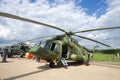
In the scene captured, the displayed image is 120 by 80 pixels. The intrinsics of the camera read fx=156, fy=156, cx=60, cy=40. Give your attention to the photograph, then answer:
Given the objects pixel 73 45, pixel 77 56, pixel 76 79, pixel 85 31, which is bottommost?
pixel 76 79

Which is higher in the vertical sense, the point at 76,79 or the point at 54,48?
the point at 54,48

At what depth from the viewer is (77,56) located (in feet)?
49.5

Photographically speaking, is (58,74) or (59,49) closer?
(58,74)

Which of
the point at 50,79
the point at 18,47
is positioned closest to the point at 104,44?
the point at 50,79

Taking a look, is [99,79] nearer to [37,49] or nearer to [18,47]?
[37,49]

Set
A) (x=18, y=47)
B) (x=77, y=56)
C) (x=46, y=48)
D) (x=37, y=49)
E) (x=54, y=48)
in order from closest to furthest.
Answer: (x=37, y=49)
(x=46, y=48)
(x=54, y=48)
(x=77, y=56)
(x=18, y=47)

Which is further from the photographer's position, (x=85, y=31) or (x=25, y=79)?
(x=85, y=31)

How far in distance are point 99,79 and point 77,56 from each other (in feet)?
20.5

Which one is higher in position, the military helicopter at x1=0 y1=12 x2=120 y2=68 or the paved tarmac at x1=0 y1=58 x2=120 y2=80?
the military helicopter at x1=0 y1=12 x2=120 y2=68

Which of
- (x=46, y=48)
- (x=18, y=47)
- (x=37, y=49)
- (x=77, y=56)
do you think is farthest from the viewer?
(x=18, y=47)

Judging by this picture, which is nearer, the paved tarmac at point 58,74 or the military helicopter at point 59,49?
the paved tarmac at point 58,74

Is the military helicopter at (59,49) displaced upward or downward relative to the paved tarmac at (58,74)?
upward

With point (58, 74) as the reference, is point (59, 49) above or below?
above

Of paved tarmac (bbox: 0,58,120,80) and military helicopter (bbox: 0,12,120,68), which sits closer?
paved tarmac (bbox: 0,58,120,80)
